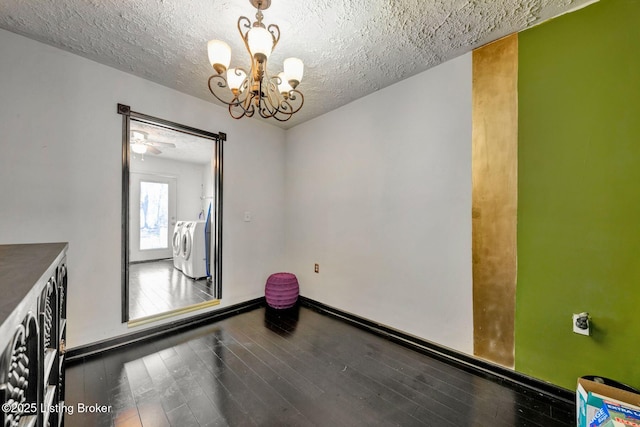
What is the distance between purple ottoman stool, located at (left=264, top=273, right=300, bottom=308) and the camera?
2955mm

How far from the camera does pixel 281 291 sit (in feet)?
9.70

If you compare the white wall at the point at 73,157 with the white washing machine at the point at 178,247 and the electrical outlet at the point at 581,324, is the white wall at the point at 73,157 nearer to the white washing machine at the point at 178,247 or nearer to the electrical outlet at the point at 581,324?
the white washing machine at the point at 178,247

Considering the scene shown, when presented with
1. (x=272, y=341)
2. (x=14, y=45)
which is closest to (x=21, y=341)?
(x=272, y=341)

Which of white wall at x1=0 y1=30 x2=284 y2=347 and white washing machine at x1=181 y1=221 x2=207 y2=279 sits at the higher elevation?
white wall at x1=0 y1=30 x2=284 y2=347

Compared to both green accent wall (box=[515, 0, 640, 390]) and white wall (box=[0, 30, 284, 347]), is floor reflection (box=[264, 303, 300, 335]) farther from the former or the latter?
green accent wall (box=[515, 0, 640, 390])

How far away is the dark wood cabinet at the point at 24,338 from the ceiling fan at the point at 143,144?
280 cm

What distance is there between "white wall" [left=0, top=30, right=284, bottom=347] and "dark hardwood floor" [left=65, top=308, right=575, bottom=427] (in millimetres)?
574

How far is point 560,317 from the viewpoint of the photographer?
1532mm

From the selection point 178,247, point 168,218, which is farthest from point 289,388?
point 168,218

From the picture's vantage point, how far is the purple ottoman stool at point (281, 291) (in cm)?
296

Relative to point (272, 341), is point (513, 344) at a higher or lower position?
higher

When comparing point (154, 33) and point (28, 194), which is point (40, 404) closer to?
point (28, 194)

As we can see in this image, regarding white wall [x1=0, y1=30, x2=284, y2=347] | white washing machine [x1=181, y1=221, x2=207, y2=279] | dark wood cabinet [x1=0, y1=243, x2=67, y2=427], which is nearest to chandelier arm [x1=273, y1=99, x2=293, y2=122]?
white wall [x1=0, y1=30, x2=284, y2=347]

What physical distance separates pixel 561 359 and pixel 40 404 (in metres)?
2.42
